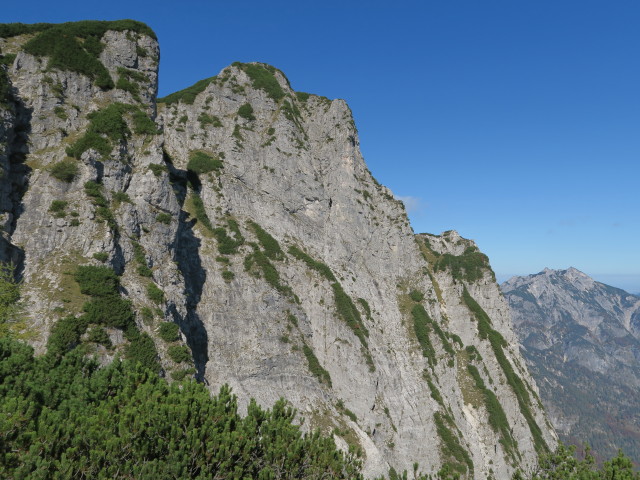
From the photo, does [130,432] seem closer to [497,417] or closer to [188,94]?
[497,417]

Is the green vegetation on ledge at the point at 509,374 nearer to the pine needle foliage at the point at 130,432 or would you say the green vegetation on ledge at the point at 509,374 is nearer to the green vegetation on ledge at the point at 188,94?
the pine needle foliage at the point at 130,432

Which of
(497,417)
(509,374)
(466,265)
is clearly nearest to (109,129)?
(497,417)

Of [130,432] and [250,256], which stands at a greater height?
[250,256]

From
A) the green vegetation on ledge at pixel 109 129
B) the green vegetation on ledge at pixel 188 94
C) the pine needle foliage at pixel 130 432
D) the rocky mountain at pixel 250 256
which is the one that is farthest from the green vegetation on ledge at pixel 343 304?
the pine needle foliage at pixel 130 432

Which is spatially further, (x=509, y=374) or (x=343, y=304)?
(x=509, y=374)

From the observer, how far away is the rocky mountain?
39.5 metres

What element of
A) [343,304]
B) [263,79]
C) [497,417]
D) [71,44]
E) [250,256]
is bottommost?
[497,417]

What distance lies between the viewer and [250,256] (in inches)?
2813

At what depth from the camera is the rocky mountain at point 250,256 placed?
130 feet

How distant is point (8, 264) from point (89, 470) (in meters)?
30.1

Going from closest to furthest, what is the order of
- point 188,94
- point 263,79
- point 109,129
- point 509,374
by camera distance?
point 109,129, point 188,94, point 509,374, point 263,79

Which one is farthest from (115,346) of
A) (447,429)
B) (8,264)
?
(447,429)

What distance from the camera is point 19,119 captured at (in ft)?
143

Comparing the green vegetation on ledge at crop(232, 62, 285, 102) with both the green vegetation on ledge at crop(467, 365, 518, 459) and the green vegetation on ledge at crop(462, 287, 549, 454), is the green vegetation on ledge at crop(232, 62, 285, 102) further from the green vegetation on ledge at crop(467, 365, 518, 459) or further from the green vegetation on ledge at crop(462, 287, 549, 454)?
the green vegetation on ledge at crop(467, 365, 518, 459)
